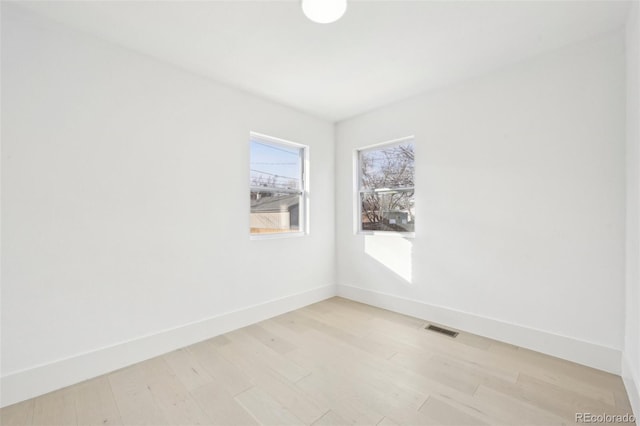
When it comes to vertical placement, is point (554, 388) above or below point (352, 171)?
below

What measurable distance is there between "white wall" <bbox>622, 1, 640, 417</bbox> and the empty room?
3 cm

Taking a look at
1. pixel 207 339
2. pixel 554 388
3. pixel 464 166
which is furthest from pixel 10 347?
pixel 464 166

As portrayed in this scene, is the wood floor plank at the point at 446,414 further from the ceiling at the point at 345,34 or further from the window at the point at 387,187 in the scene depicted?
the ceiling at the point at 345,34

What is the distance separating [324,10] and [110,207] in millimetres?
2146

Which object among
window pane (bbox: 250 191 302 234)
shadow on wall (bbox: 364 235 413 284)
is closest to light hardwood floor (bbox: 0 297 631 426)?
shadow on wall (bbox: 364 235 413 284)

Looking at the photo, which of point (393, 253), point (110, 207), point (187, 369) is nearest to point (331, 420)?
point (187, 369)

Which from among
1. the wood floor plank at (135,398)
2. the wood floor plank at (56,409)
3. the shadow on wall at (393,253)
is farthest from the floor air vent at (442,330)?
the wood floor plank at (56,409)

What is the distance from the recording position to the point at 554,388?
1840 millimetres

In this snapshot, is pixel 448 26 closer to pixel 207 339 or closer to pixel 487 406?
pixel 487 406

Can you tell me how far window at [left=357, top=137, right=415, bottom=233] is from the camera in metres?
3.31

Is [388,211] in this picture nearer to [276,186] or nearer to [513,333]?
[276,186]

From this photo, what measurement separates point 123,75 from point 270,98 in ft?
4.66

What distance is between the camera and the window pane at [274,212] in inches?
124

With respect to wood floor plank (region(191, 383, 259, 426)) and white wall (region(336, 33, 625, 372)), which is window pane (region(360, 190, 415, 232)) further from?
wood floor plank (region(191, 383, 259, 426))
